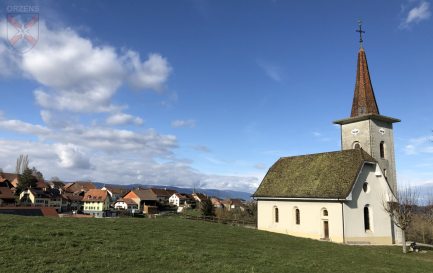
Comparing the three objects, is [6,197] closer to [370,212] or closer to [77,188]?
[77,188]

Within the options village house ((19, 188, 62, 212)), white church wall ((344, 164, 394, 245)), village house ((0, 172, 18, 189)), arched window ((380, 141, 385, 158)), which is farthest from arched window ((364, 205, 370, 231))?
village house ((0, 172, 18, 189))

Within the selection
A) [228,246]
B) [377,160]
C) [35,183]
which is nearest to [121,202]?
[35,183]

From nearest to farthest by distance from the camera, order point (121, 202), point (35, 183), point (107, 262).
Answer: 1. point (107, 262)
2. point (35, 183)
3. point (121, 202)

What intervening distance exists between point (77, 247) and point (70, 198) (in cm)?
12261

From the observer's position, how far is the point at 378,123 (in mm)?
41906

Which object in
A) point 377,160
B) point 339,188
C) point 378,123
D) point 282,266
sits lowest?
point 282,266

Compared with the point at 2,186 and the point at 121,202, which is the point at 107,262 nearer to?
the point at 2,186

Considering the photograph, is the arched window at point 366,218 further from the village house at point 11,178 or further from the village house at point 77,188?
the village house at point 77,188

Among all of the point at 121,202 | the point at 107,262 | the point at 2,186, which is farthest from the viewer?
the point at 121,202

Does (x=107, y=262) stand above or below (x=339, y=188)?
below

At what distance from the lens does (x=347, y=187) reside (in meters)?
35.0

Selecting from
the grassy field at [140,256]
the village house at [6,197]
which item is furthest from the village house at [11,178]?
the grassy field at [140,256]

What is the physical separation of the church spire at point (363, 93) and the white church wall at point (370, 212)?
25.2 ft

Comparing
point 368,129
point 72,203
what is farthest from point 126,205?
point 368,129
